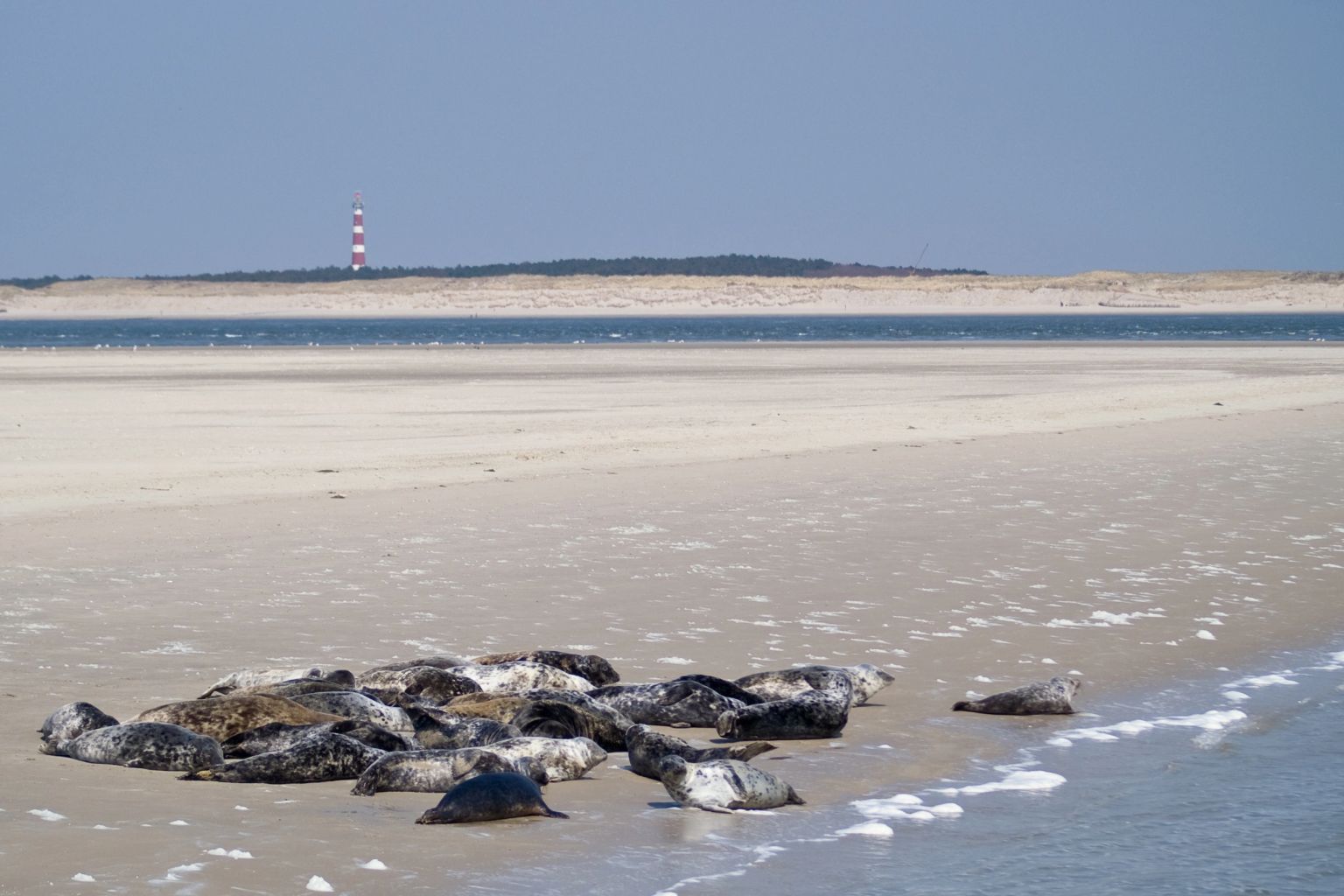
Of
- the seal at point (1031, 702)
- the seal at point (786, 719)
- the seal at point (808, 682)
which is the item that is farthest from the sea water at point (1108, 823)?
the seal at point (786, 719)

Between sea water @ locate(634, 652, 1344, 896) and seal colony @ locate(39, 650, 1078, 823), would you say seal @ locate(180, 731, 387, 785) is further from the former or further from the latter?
sea water @ locate(634, 652, 1344, 896)

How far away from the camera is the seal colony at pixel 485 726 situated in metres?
5.60

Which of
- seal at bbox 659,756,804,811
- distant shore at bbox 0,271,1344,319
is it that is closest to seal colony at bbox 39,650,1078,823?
seal at bbox 659,756,804,811

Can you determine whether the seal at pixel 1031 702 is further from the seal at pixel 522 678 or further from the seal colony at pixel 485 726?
the seal at pixel 522 678

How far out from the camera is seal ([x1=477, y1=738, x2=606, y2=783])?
5840mm

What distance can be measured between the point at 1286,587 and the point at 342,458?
989 centimetres

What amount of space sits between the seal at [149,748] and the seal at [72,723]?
0.08m

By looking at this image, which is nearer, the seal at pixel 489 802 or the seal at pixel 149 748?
the seal at pixel 489 802

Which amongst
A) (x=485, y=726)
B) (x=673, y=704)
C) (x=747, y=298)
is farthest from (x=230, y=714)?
(x=747, y=298)

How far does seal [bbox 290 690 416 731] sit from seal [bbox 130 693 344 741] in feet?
0.14

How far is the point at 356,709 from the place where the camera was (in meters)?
6.21

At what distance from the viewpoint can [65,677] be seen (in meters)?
7.16

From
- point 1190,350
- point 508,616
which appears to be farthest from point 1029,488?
point 1190,350

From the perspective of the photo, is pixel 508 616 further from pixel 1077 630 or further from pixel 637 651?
pixel 1077 630
